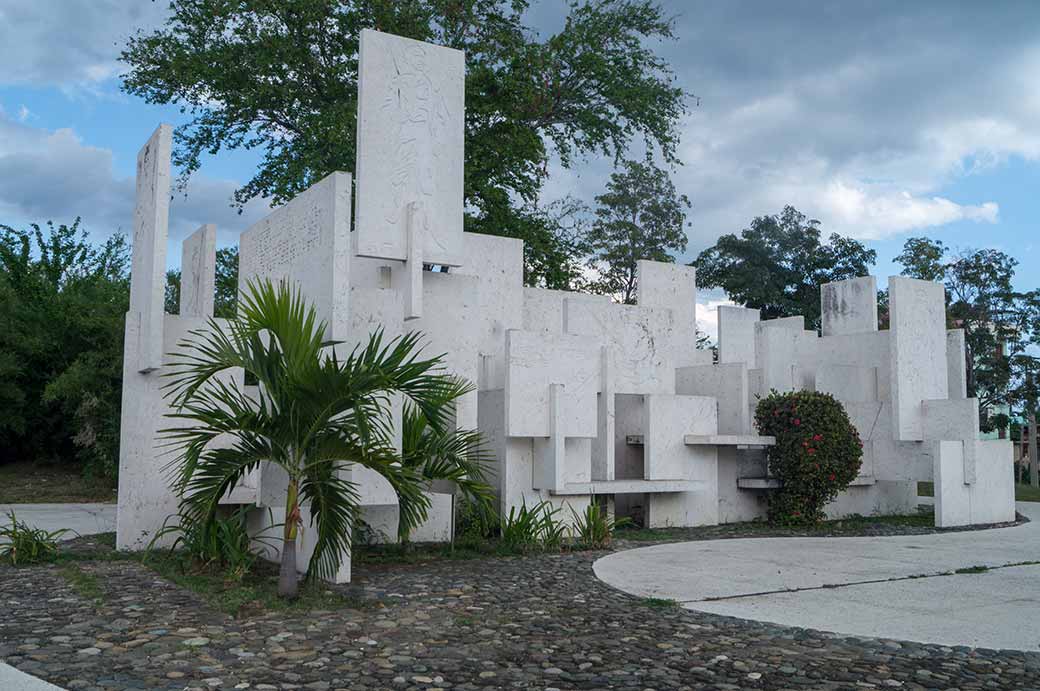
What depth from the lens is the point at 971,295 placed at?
28.3 meters

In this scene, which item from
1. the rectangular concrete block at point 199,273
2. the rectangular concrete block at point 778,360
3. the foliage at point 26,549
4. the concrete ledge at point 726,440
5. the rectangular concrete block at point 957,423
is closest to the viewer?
the foliage at point 26,549

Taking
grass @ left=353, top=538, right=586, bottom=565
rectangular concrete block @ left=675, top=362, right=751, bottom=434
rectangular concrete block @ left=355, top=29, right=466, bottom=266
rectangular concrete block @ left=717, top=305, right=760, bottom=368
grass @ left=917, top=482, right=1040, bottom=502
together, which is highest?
rectangular concrete block @ left=355, top=29, right=466, bottom=266

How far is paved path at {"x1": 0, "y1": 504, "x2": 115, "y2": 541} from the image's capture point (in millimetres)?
10898

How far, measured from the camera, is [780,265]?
109 feet

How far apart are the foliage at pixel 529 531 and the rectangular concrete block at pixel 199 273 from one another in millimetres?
4123

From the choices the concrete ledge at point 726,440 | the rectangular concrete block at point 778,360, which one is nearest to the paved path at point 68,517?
the concrete ledge at point 726,440

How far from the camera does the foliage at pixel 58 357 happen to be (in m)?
16.5

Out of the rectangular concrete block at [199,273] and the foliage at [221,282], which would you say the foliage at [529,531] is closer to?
the rectangular concrete block at [199,273]

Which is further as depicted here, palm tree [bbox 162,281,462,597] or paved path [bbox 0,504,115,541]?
paved path [bbox 0,504,115,541]

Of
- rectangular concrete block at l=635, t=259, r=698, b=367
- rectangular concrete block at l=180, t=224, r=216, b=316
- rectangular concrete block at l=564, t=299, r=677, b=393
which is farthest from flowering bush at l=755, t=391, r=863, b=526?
rectangular concrete block at l=180, t=224, r=216, b=316

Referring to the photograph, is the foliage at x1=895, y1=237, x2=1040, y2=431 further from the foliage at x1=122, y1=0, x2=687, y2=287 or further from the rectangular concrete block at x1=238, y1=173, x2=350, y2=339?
the rectangular concrete block at x1=238, y1=173, x2=350, y2=339

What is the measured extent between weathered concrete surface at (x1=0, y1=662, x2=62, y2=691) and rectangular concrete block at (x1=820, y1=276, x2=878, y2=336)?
13.6 metres

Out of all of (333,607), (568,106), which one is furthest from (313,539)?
(568,106)

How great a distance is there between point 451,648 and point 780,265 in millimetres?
29813
